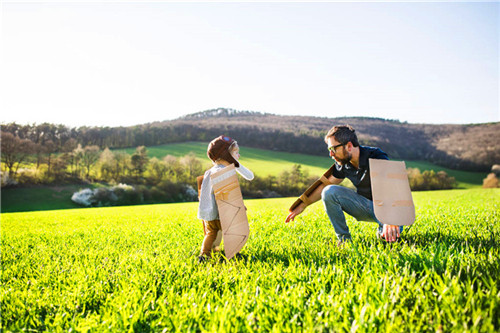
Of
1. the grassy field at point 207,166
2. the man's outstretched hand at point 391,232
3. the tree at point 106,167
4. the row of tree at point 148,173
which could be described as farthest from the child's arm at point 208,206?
the tree at point 106,167

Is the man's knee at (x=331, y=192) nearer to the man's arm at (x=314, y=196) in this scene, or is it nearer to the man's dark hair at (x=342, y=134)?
the man's arm at (x=314, y=196)

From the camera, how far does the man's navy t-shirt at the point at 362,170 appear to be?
437 cm

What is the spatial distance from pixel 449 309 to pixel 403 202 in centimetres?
200

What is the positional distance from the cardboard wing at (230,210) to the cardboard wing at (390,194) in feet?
5.60

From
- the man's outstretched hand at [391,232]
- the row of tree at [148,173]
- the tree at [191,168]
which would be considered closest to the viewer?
the man's outstretched hand at [391,232]

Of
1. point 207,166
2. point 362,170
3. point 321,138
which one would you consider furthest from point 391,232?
point 321,138

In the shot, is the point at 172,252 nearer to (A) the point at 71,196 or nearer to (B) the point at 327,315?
(B) the point at 327,315

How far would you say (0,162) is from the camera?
4859 cm

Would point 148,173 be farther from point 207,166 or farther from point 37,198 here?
point 37,198

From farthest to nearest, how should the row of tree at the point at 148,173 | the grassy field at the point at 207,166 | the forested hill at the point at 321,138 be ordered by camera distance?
1. the forested hill at the point at 321,138
2. the row of tree at the point at 148,173
3. the grassy field at the point at 207,166

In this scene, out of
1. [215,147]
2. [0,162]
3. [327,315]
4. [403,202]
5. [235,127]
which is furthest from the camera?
[235,127]

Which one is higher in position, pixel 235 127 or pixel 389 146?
pixel 235 127

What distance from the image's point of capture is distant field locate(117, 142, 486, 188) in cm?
6697

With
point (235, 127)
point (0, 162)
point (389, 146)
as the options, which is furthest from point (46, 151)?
point (389, 146)
